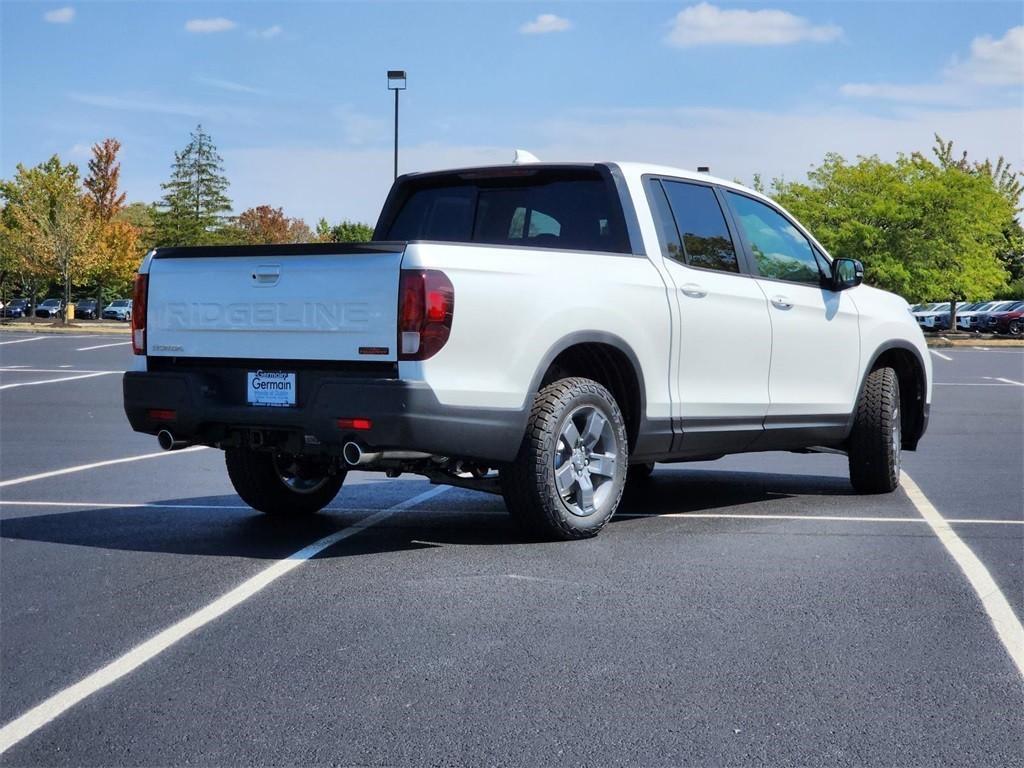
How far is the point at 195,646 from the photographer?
5.09 m

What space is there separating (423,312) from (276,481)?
2314 mm

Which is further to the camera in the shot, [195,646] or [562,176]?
[562,176]

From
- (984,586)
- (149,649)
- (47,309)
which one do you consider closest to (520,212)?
(984,586)

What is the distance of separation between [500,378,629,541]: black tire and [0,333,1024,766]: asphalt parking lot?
0.15 meters

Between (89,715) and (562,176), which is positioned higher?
(562,176)

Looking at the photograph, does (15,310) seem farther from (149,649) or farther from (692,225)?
(149,649)

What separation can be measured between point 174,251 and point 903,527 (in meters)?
4.39

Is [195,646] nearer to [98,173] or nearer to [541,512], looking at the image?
[541,512]

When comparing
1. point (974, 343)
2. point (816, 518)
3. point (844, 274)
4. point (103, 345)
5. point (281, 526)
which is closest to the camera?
point (281, 526)

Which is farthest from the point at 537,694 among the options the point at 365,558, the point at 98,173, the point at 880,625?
the point at 98,173

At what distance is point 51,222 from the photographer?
73.8 metres

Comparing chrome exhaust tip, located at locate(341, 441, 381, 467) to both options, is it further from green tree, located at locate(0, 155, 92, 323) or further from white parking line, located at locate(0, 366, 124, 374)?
green tree, located at locate(0, 155, 92, 323)

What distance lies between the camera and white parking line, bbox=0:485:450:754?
13.8 feet

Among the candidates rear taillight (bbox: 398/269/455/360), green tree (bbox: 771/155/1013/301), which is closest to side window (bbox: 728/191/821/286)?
rear taillight (bbox: 398/269/455/360)
